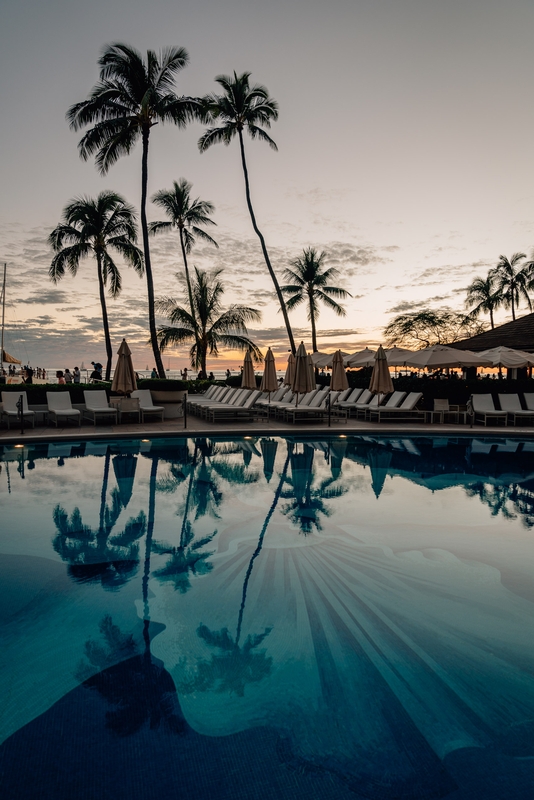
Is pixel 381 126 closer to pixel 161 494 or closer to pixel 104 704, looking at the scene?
pixel 161 494

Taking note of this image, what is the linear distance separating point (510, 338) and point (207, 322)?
16.9m

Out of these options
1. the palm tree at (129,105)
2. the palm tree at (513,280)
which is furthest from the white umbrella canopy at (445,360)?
the palm tree at (513,280)

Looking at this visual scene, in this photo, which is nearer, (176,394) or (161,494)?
(161,494)

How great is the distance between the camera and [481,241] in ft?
70.8

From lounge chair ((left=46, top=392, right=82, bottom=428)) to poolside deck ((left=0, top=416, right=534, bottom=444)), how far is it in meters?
0.36

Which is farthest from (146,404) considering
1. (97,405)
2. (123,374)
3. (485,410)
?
(485,410)

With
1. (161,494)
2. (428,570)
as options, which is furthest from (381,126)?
(428,570)

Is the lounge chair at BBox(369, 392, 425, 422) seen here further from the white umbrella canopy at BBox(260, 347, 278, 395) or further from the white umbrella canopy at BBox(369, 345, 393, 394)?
the white umbrella canopy at BBox(260, 347, 278, 395)

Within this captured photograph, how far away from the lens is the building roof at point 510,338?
22859mm

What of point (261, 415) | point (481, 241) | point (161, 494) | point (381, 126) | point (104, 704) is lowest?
point (104, 704)

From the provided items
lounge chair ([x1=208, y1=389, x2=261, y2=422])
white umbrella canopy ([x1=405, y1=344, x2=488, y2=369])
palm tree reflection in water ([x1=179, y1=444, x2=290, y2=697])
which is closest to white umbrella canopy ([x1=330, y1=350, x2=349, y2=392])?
lounge chair ([x1=208, y1=389, x2=261, y2=422])

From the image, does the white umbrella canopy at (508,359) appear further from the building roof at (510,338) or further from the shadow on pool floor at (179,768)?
the shadow on pool floor at (179,768)

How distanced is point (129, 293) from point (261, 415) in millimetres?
18361

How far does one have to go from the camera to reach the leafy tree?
43156mm
